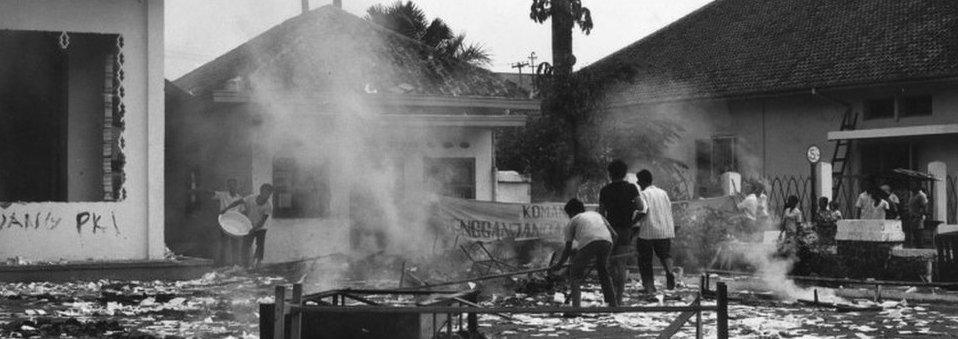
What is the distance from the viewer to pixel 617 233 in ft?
45.4

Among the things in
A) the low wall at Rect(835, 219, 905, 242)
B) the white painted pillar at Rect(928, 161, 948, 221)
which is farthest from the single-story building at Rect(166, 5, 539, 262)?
the white painted pillar at Rect(928, 161, 948, 221)

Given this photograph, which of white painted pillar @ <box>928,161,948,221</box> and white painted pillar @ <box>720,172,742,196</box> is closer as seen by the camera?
white painted pillar @ <box>928,161,948,221</box>

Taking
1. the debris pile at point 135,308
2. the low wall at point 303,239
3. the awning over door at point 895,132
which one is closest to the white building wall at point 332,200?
the low wall at point 303,239

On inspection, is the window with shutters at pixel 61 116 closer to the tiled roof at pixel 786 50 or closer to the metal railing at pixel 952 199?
the tiled roof at pixel 786 50

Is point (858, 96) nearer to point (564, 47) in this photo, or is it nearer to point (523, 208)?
point (564, 47)

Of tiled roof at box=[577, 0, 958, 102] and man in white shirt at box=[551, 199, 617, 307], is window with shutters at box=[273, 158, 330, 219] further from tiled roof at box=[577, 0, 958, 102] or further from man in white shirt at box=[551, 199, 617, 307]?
man in white shirt at box=[551, 199, 617, 307]

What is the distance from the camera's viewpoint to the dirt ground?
10805 millimetres

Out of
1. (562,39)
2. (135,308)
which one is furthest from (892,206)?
(135,308)

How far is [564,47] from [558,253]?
1000cm

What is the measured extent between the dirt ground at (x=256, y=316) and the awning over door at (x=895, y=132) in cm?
1275

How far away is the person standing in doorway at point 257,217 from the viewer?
61.7ft

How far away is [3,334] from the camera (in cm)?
1016

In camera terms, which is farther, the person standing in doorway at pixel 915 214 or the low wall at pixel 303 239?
the person standing in doorway at pixel 915 214

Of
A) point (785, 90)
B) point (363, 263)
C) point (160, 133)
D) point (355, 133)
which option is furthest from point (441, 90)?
point (785, 90)
